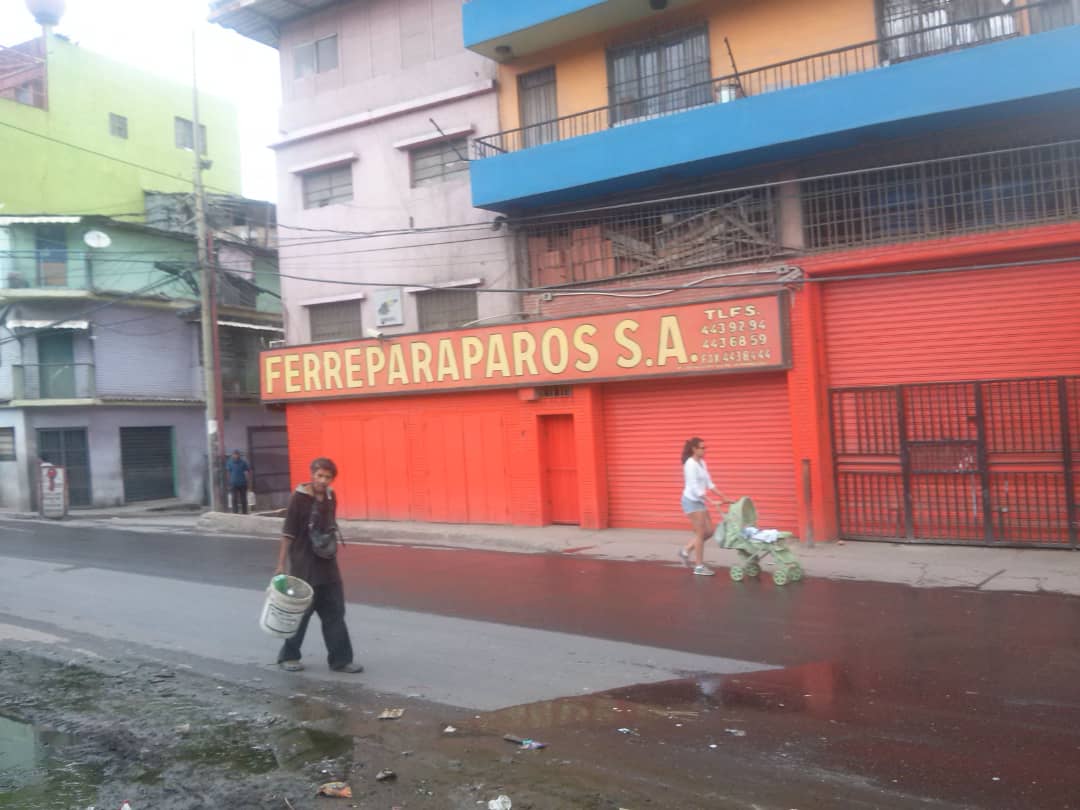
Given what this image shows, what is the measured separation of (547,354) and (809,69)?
257 inches

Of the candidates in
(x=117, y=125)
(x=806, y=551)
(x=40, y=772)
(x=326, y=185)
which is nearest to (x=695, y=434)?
(x=806, y=551)

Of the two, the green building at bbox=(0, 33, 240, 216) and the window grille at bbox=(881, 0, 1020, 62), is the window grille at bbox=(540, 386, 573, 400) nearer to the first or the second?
the window grille at bbox=(881, 0, 1020, 62)

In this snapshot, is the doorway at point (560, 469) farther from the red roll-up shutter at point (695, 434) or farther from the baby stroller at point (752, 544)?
the baby stroller at point (752, 544)

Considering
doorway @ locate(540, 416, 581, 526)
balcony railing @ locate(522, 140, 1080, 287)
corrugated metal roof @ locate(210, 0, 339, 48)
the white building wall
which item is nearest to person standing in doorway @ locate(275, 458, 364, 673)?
balcony railing @ locate(522, 140, 1080, 287)

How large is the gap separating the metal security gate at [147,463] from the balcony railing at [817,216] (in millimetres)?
18886

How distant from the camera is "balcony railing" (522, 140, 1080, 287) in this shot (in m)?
12.3

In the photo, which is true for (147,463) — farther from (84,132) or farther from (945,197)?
(945,197)

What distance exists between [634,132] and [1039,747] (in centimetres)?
1174

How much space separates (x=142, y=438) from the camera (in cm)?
3012

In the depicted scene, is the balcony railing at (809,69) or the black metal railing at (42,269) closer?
the balcony railing at (809,69)

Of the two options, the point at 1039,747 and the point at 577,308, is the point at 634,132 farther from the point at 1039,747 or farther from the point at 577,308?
the point at 1039,747

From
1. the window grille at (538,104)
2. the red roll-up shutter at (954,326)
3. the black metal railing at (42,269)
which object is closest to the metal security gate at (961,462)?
the red roll-up shutter at (954,326)

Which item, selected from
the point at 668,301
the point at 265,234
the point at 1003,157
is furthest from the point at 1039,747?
the point at 265,234

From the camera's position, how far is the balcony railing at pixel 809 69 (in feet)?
41.3
